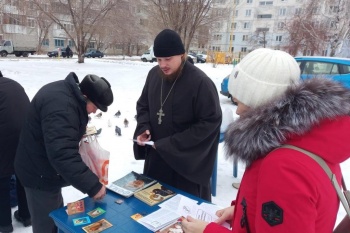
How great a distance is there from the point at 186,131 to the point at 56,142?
0.98 meters

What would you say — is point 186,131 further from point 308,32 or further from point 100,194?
point 308,32

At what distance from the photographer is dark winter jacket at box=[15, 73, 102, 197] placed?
66.7 inches

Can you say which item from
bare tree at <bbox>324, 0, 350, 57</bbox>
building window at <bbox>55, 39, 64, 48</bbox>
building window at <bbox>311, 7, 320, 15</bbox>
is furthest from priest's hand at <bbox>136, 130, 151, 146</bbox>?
building window at <bbox>55, 39, 64, 48</bbox>

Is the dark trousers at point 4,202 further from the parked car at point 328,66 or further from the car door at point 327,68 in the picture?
the car door at point 327,68

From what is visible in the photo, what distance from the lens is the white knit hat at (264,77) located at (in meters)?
1.06

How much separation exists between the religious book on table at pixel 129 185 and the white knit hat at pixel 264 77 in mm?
1114

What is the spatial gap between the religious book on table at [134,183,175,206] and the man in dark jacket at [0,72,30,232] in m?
1.36

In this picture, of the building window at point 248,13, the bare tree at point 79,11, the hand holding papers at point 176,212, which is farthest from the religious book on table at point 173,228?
the building window at point 248,13

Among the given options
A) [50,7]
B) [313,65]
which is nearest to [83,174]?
[313,65]

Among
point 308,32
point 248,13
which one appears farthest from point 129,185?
point 248,13

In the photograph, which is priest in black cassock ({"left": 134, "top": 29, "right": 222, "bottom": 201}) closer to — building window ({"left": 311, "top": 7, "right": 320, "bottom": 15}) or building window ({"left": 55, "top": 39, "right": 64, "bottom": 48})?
building window ({"left": 311, "top": 7, "right": 320, "bottom": 15})

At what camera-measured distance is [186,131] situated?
227cm

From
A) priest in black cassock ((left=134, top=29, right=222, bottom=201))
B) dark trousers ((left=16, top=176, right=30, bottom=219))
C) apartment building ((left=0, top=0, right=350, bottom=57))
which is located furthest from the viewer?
apartment building ((left=0, top=0, right=350, bottom=57))

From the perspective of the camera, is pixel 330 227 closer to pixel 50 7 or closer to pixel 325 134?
pixel 325 134
